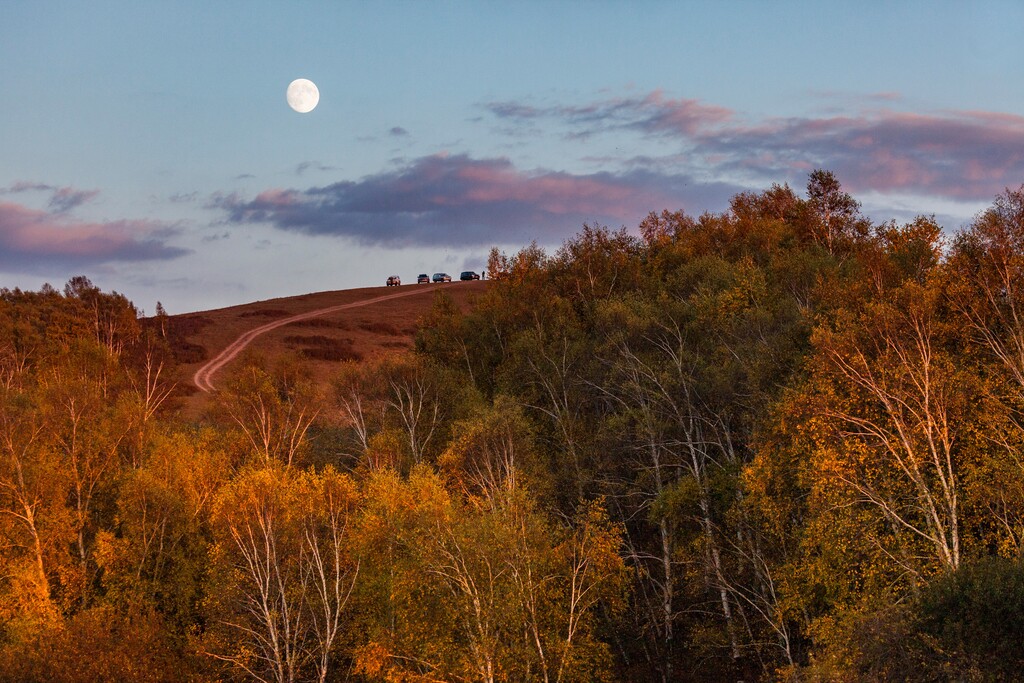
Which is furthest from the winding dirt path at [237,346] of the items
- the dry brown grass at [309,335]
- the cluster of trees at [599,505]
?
the cluster of trees at [599,505]

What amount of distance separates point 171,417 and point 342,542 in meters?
51.4

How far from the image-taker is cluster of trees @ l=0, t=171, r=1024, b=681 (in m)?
40.9

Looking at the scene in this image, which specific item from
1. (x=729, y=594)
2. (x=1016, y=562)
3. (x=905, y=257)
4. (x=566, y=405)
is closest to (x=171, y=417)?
(x=566, y=405)

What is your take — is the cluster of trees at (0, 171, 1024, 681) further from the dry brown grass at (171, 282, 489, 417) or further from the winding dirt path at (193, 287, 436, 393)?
the dry brown grass at (171, 282, 489, 417)

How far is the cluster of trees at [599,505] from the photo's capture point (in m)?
40.9

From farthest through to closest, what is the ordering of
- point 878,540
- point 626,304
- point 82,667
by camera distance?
point 626,304
point 82,667
point 878,540

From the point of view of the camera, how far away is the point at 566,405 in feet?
248

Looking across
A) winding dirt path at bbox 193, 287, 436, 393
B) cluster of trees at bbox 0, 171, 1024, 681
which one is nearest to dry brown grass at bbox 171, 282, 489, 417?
winding dirt path at bbox 193, 287, 436, 393

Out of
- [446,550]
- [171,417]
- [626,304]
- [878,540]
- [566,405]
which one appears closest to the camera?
[878,540]

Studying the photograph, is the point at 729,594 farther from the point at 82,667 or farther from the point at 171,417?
the point at 171,417

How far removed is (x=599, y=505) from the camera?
6619cm

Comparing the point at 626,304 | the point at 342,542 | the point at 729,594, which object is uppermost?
the point at 626,304

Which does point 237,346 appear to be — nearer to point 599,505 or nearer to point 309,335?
point 309,335

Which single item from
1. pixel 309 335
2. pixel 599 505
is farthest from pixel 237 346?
pixel 599 505
